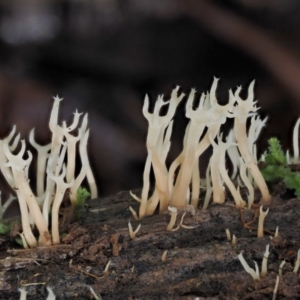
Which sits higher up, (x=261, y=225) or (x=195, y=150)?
(x=195, y=150)

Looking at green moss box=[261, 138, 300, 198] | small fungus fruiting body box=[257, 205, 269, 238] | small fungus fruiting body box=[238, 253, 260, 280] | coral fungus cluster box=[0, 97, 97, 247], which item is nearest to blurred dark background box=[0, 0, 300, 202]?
green moss box=[261, 138, 300, 198]

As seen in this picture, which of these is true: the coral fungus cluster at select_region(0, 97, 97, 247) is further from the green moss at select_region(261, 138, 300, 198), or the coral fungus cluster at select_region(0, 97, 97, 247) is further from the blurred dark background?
the blurred dark background

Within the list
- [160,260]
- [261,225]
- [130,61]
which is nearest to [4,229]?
[160,260]

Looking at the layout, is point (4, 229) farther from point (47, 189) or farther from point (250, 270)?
point (250, 270)

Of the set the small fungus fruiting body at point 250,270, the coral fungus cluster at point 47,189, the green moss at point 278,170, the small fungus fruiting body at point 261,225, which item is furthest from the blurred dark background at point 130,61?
the small fungus fruiting body at point 250,270

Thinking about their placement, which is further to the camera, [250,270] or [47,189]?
[47,189]
